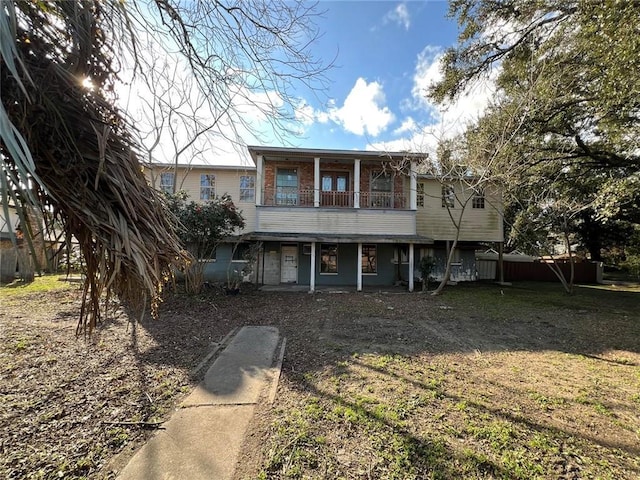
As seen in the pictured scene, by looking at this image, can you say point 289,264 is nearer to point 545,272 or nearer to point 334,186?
point 334,186

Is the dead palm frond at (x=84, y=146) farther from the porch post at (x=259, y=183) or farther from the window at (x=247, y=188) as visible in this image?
the window at (x=247, y=188)

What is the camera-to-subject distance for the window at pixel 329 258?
589 inches

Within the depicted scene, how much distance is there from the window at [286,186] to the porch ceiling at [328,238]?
250 cm

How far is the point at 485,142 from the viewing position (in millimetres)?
10680

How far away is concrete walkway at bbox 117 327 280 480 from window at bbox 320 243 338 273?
9.83 meters

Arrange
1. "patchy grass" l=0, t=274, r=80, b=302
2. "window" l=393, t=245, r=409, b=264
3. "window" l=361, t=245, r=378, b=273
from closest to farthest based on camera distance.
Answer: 1. "patchy grass" l=0, t=274, r=80, b=302
2. "window" l=361, t=245, r=378, b=273
3. "window" l=393, t=245, r=409, b=264

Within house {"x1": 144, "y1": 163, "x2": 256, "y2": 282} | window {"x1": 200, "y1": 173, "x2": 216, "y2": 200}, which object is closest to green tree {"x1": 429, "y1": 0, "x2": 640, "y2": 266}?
house {"x1": 144, "y1": 163, "x2": 256, "y2": 282}

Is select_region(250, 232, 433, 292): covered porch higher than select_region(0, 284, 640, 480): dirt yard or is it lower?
higher

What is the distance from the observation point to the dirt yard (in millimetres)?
2701

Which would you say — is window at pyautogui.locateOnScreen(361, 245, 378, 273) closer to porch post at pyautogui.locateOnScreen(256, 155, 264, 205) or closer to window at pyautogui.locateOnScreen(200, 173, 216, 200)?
porch post at pyautogui.locateOnScreen(256, 155, 264, 205)

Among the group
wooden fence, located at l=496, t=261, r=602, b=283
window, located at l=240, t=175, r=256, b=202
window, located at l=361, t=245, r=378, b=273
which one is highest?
window, located at l=240, t=175, r=256, b=202

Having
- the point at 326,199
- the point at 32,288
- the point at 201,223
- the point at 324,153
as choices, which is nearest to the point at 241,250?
the point at 326,199

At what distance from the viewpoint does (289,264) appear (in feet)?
49.6

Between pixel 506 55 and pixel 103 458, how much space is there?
12.8m
